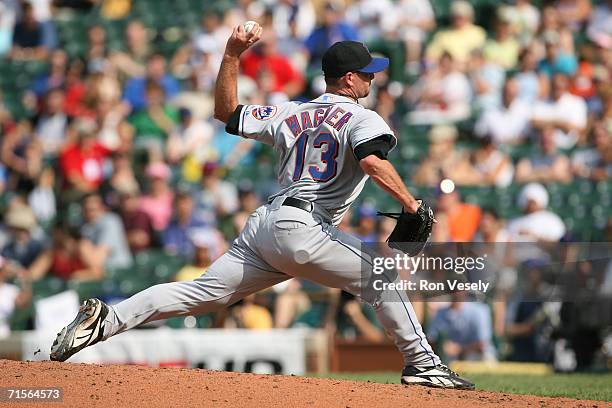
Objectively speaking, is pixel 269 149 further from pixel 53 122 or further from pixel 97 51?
pixel 97 51

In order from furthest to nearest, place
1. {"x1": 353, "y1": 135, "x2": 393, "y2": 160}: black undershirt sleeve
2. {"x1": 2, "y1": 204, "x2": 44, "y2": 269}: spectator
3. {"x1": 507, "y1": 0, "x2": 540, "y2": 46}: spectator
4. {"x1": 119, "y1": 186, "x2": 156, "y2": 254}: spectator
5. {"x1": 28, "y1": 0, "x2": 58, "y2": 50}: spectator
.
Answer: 1. {"x1": 28, "y1": 0, "x2": 58, "y2": 50}: spectator
2. {"x1": 507, "y1": 0, "x2": 540, "y2": 46}: spectator
3. {"x1": 2, "y1": 204, "x2": 44, "y2": 269}: spectator
4. {"x1": 119, "y1": 186, "x2": 156, "y2": 254}: spectator
5. {"x1": 353, "y1": 135, "x2": 393, "y2": 160}: black undershirt sleeve

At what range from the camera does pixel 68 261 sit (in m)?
11.2

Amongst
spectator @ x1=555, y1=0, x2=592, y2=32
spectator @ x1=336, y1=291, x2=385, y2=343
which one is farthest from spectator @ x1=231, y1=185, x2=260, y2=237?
spectator @ x1=555, y1=0, x2=592, y2=32

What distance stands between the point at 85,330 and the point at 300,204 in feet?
4.21

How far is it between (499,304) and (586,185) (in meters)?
2.24

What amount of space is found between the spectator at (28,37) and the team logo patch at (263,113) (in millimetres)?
9358

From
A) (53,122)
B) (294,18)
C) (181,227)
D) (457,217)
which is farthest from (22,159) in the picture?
(457,217)

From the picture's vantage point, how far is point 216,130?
41.4 feet

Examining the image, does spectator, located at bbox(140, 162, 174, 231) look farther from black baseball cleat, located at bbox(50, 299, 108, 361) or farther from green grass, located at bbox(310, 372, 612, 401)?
black baseball cleat, located at bbox(50, 299, 108, 361)

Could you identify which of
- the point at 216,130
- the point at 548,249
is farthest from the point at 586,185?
the point at 216,130

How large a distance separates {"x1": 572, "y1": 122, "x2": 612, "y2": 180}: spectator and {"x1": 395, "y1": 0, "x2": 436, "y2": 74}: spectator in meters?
2.33

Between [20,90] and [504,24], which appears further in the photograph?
[20,90]

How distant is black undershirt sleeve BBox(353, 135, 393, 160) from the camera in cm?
544

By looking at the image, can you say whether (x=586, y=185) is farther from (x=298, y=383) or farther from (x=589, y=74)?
(x=298, y=383)
